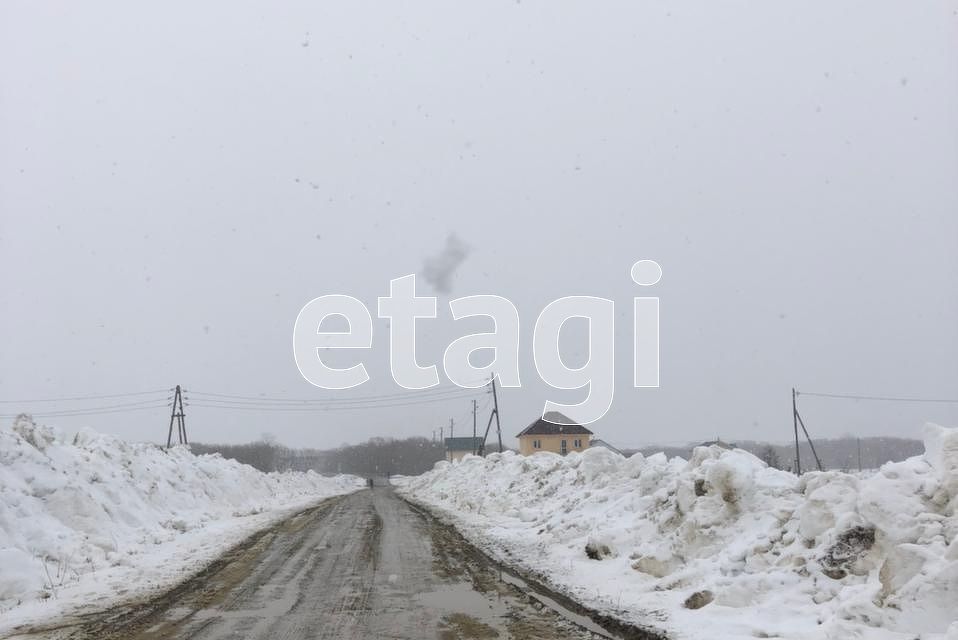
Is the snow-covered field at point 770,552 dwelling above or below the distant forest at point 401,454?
above

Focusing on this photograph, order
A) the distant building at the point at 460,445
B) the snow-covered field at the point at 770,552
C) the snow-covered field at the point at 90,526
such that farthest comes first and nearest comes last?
1. the distant building at the point at 460,445
2. the snow-covered field at the point at 90,526
3. the snow-covered field at the point at 770,552

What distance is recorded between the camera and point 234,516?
2378cm

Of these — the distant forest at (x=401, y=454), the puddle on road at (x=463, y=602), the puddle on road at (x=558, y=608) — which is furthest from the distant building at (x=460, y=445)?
the puddle on road at (x=463, y=602)

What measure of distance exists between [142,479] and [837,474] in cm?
1912

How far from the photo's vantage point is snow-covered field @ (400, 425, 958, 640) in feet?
20.5

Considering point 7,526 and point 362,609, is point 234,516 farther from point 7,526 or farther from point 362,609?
point 362,609

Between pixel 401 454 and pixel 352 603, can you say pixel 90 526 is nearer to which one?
pixel 352 603

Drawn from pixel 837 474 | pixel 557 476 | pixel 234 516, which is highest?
pixel 837 474

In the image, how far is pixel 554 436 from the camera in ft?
289

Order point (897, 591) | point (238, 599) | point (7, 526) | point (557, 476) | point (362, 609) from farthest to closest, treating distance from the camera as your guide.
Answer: point (557, 476) → point (7, 526) → point (238, 599) → point (362, 609) → point (897, 591)

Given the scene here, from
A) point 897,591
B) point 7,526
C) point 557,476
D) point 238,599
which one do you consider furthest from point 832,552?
point 557,476

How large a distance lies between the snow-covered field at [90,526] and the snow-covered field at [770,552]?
635cm

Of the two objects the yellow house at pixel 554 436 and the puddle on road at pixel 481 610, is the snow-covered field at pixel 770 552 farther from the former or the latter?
the yellow house at pixel 554 436

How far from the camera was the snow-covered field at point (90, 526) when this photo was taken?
946cm
